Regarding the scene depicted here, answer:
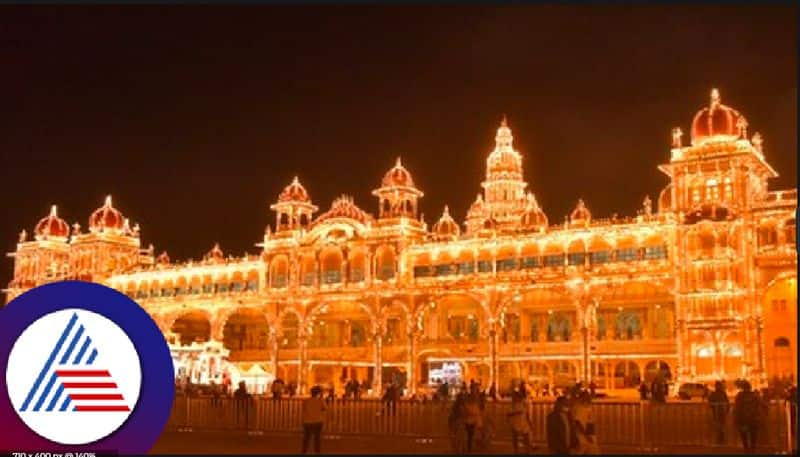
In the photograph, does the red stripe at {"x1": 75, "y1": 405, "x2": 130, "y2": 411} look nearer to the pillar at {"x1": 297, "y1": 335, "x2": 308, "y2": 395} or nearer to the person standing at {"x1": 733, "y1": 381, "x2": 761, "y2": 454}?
the person standing at {"x1": 733, "y1": 381, "x2": 761, "y2": 454}

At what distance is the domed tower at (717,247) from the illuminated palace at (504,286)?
6cm

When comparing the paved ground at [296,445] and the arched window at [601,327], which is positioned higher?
the arched window at [601,327]

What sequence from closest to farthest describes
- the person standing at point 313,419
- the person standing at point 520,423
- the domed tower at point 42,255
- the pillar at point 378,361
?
the person standing at point 520,423 < the person standing at point 313,419 < the pillar at point 378,361 < the domed tower at point 42,255

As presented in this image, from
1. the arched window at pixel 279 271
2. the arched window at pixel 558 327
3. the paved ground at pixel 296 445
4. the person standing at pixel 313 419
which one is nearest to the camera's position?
the person standing at pixel 313 419

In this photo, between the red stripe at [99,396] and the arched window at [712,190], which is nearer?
the red stripe at [99,396]

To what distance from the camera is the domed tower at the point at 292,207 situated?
205ft

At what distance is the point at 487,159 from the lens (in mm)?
77250

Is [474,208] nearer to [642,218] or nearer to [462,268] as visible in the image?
[462,268]

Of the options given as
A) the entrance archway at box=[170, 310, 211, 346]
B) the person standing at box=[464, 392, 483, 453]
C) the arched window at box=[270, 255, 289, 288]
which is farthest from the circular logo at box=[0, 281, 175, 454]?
the entrance archway at box=[170, 310, 211, 346]

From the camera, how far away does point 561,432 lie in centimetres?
1631

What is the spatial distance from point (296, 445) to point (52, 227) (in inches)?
2424

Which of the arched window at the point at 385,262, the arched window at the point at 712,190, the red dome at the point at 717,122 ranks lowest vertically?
the arched window at the point at 385,262

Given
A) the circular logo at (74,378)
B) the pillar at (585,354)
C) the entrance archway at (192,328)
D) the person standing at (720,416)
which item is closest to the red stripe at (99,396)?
the circular logo at (74,378)

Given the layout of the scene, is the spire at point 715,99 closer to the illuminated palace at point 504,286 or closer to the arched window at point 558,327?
the illuminated palace at point 504,286
